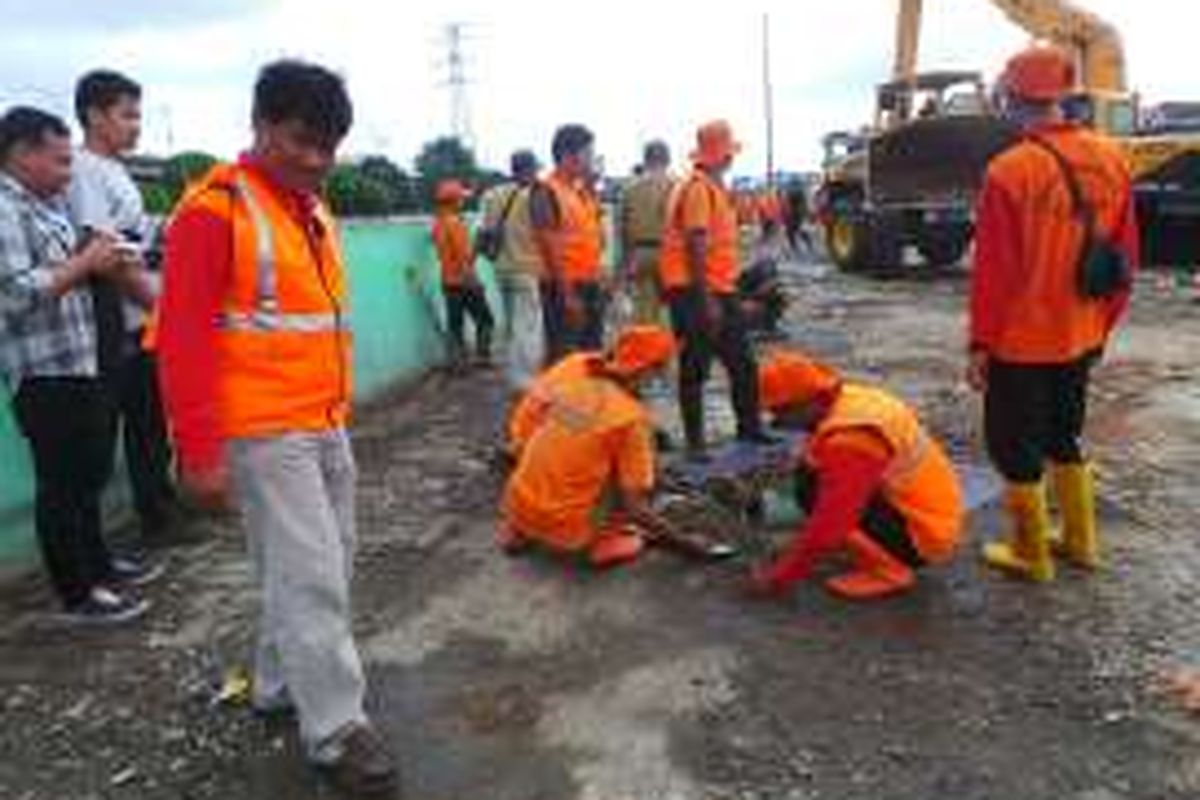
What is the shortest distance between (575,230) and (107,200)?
10.4 ft

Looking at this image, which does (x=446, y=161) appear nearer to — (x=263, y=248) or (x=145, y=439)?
(x=145, y=439)

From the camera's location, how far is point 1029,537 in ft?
19.1

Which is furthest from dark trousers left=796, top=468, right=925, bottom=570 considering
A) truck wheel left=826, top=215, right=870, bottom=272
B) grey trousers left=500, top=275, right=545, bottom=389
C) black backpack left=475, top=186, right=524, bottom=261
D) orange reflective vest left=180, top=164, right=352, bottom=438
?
truck wheel left=826, top=215, right=870, bottom=272

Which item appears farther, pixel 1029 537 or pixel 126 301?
pixel 126 301

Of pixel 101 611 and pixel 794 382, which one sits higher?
pixel 794 382

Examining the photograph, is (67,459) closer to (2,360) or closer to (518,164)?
(2,360)

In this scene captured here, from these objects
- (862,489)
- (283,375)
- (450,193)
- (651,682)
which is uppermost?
(450,193)

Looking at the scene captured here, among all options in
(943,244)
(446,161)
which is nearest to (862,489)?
(943,244)

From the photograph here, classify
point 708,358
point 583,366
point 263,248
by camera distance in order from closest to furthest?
1. point 263,248
2. point 583,366
3. point 708,358

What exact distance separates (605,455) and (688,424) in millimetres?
2166

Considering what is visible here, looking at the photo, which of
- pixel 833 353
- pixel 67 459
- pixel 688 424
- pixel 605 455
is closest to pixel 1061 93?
pixel 605 455

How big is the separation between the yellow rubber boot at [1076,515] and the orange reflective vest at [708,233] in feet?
7.51

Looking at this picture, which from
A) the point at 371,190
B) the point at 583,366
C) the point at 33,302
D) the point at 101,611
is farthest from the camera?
the point at 371,190

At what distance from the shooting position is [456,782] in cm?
432
